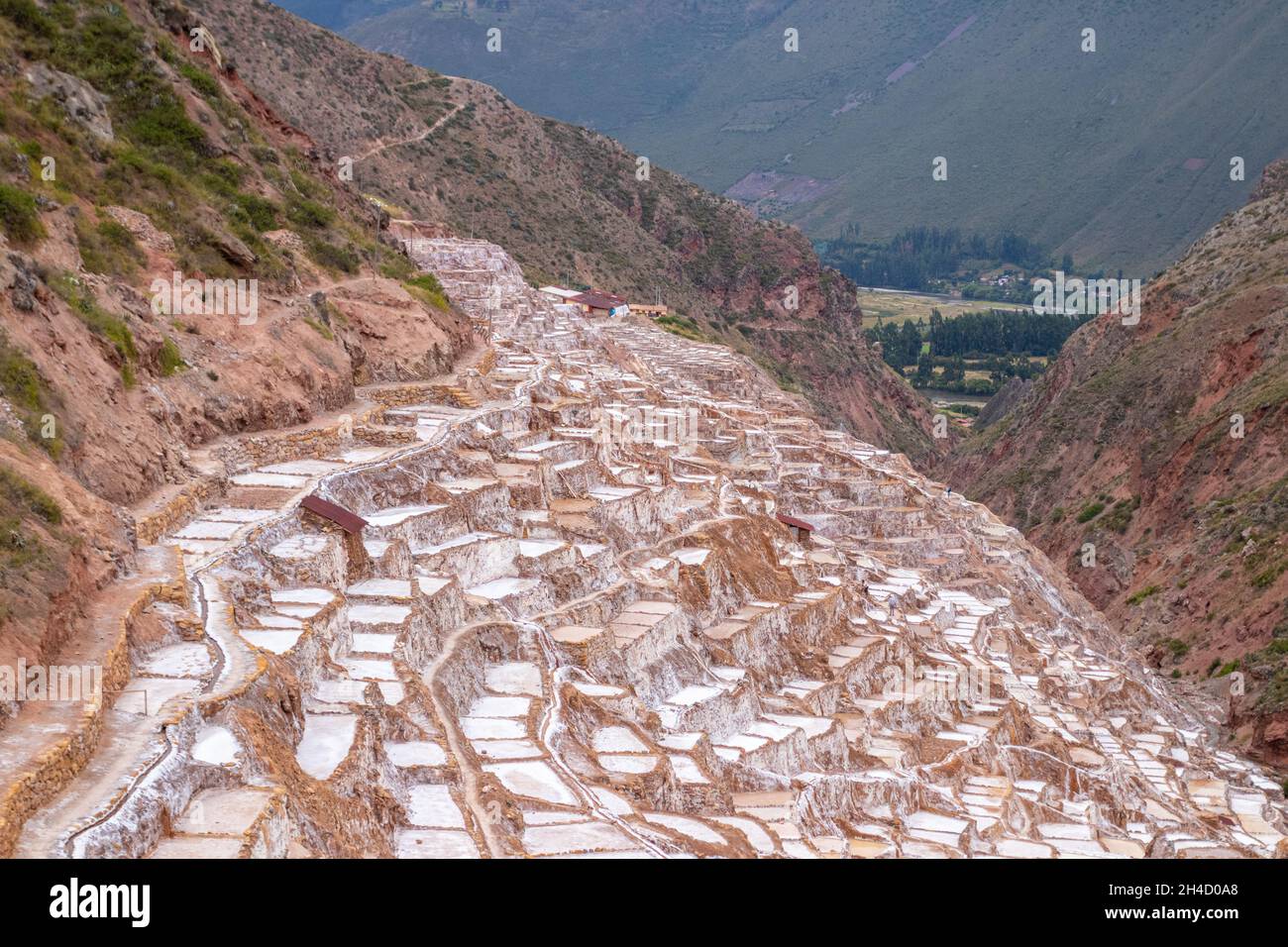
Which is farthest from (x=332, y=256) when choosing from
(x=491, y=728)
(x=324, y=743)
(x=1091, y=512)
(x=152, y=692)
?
(x=1091, y=512)

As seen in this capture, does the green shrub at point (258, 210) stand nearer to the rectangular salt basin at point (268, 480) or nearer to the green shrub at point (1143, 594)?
the rectangular salt basin at point (268, 480)

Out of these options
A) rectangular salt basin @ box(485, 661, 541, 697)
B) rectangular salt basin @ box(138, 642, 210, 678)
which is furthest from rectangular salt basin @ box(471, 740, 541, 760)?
rectangular salt basin @ box(138, 642, 210, 678)

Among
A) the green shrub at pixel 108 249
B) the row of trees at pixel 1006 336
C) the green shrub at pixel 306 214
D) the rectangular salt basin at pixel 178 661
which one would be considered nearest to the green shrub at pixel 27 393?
the rectangular salt basin at pixel 178 661

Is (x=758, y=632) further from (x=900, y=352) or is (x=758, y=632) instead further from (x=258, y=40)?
(x=900, y=352)

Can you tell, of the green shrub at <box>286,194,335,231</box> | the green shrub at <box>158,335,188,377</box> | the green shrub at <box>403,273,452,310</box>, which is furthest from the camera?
the green shrub at <box>403,273,452,310</box>

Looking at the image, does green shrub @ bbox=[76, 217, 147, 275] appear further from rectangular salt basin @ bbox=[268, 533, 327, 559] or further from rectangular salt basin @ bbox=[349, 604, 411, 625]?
rectangular salt basin @ bbox=[349, 604, 411, 625]

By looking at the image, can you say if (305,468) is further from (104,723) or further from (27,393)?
(104,723)
